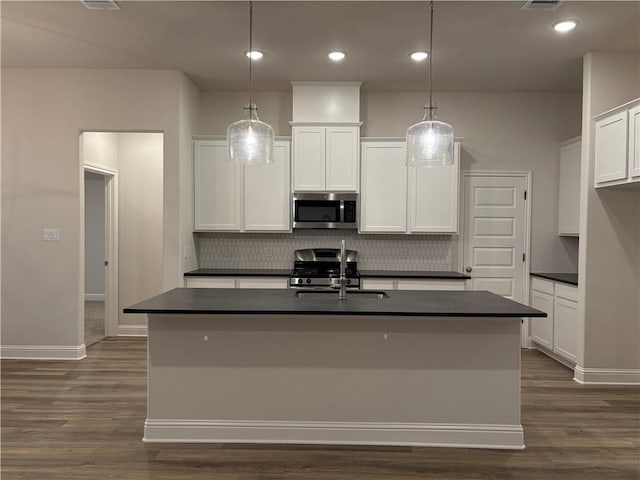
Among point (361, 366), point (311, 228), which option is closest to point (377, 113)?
point (311, 228)

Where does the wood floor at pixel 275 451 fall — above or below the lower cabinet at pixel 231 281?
below

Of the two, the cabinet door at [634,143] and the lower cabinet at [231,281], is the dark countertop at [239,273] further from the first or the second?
the cabinet door at [634,143]

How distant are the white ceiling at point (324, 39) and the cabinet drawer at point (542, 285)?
7.12ft

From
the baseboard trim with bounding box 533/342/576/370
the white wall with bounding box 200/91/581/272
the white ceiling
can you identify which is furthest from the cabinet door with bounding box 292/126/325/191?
the baseboard trim with bounding box 533/342/576/370

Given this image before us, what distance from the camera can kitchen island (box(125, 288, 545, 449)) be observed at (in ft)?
9.69

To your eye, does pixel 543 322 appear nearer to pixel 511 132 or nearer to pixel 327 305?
pixel 511 132

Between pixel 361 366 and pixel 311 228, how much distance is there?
94.0 inches

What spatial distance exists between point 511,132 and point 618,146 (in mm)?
1659

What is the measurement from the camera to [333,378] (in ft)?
9.82

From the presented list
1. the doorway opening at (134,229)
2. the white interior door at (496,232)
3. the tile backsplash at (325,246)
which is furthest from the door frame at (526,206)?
the doorway opening at (134,229)

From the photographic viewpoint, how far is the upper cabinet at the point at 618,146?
367 centimetres

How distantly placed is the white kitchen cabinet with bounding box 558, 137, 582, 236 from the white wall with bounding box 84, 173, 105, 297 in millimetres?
7956

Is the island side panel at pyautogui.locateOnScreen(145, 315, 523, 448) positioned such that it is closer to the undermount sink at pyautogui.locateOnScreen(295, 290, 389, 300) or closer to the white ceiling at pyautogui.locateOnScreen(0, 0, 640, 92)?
the undermount sink at pyautogui.locateOnScreen(295, 290, 389, 300)

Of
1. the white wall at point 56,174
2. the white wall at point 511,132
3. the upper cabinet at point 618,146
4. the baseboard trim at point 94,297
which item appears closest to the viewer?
the upper cabinet at point 618,146
